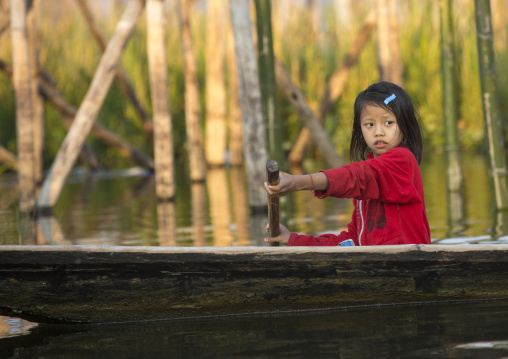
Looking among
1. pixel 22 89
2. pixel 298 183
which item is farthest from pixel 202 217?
pixel 298 183

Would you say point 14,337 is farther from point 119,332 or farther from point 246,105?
point 246,105

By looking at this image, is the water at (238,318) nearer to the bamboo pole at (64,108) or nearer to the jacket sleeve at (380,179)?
the jacket sleeve at (380,179)

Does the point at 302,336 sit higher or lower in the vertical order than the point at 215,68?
lower

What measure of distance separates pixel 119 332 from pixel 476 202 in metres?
4.31

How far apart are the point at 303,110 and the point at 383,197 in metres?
3.74

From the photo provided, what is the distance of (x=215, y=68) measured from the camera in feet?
35.2

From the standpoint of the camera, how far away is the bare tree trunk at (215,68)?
414 inches

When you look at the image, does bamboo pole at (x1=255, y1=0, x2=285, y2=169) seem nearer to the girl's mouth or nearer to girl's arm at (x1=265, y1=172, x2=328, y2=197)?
the girl's mouth

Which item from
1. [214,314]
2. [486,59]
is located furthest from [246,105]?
[214,314]

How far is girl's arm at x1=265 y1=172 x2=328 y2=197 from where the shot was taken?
299cm

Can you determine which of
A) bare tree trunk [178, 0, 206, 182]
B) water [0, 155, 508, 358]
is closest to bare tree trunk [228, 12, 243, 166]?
bare tree trunk [178, 0, 206, 182]

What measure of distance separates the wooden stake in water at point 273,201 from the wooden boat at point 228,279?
Result: 0.17m

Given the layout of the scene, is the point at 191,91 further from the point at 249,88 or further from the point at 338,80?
the point at 249,88

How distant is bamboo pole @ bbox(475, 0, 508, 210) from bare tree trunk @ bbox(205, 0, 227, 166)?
5362 mm
